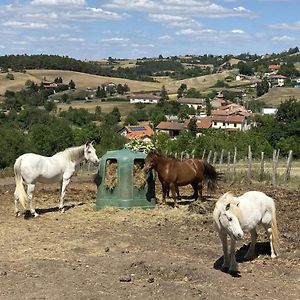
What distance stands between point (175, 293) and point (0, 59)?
19337 centimetres

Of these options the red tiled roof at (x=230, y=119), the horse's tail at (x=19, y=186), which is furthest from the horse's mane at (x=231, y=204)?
the red tiled roof at (x=230, y=119)

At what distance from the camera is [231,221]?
7109mm

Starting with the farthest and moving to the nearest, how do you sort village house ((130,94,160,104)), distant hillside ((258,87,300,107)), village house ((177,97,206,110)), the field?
village house ((130,94,160,104)) → village house ((177,97,206,110)) → distant hillside ((258,87,300,107)) → the field

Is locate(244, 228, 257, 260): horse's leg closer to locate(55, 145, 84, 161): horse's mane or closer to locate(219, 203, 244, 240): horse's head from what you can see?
locate(219, 203, 244, 240): horse's head

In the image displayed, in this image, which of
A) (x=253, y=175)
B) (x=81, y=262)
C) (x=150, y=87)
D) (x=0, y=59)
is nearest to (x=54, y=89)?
(x=150, y=87)

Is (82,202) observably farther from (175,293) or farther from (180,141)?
(180,141)

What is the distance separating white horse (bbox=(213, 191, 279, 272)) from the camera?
7148 mm

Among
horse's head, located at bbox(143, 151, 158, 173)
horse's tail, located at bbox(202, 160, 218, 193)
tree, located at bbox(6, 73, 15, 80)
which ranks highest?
horse's head, located at bbox(143, 151, 158, 173)

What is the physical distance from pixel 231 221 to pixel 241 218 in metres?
0.38

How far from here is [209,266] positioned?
25.8ft

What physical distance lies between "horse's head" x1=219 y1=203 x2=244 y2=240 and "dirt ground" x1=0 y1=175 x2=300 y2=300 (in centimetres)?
71

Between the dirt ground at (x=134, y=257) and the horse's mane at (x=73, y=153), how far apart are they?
4.03 feet

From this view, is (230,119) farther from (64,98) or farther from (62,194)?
(62,194)

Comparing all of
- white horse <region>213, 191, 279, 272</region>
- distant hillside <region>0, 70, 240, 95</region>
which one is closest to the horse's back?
white horse <region>213, 191, 279, 272</region>
